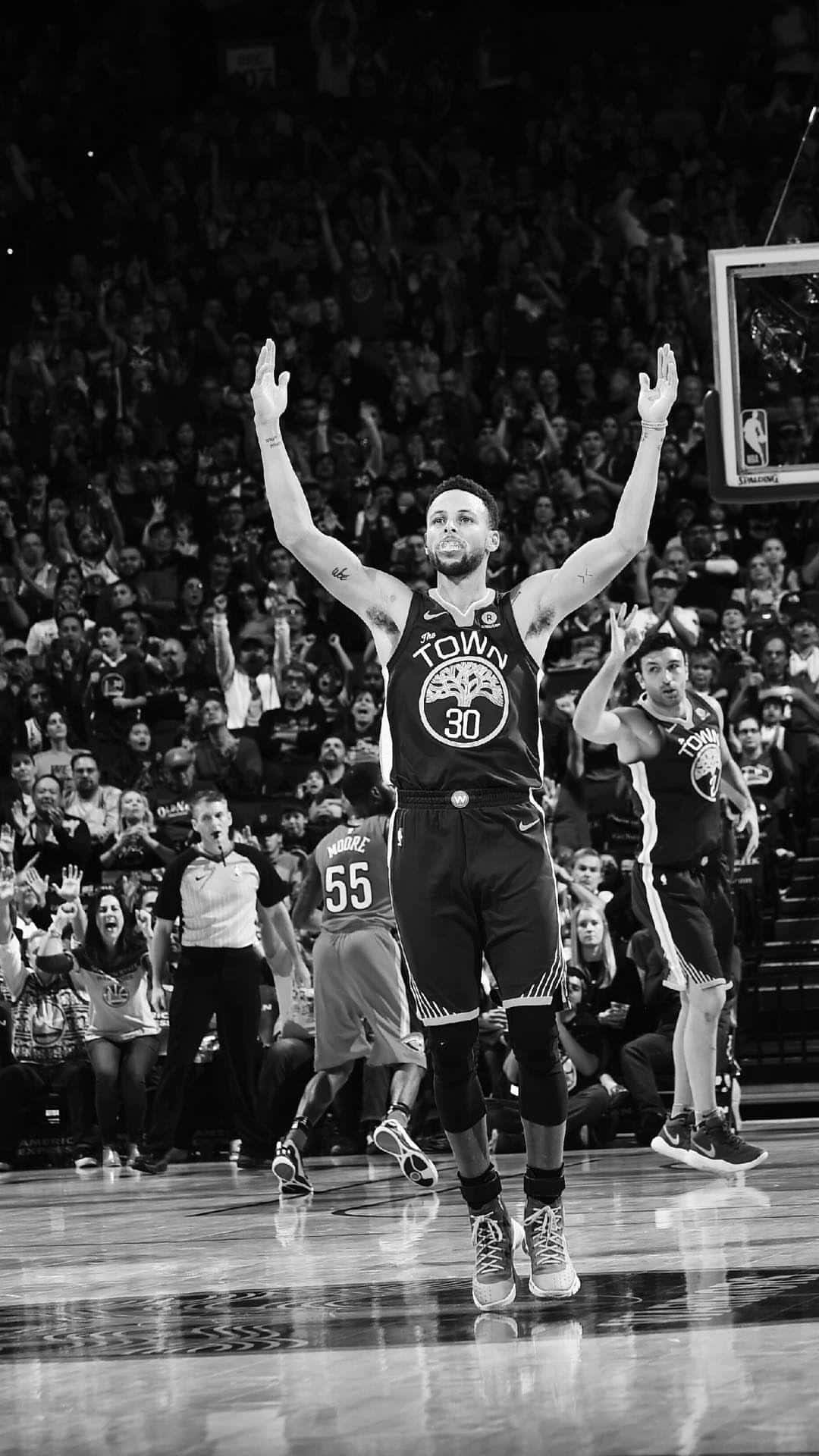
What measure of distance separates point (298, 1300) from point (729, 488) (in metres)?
6.86

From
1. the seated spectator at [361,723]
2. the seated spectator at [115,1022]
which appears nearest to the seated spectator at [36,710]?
the seated spectator at [361,723]

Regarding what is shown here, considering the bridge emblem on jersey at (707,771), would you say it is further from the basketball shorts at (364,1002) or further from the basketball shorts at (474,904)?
the basketball shorts at (474,904)

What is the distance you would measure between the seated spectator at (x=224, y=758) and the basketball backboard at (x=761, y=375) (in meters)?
5.65

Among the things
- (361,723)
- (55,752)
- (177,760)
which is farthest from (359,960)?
(55,752)

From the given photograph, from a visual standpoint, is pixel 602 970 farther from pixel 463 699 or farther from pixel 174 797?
pixel 463 699

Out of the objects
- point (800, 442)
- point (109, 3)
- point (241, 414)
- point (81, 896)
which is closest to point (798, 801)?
point (800, 442)

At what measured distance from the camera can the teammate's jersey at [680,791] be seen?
8484mm

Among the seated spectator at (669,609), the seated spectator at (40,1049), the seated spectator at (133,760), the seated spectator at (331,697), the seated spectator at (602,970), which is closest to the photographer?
the seated spectator at (602,970)

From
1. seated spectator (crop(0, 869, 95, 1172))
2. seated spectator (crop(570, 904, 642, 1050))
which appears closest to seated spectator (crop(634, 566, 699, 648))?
seated spectator (crop(570, 904, 642, 1050))

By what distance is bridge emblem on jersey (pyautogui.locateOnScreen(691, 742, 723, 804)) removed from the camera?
27.9ft

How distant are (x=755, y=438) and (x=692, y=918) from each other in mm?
3770

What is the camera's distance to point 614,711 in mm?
8555

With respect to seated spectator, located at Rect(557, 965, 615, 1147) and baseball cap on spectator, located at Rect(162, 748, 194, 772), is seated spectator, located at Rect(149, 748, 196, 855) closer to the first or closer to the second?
baseball cap on spectator, located at Rect(162, 748, 194, 772)

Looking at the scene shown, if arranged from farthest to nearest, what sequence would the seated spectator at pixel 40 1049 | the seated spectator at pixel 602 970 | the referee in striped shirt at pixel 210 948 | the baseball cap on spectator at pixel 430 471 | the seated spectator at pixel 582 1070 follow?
the baseball cap on spectator at pixel 430 471 < the seated spectator at pixel 40 1049 < the seated spectator at pixel 602 970 < the referee in striped shirt at pixel 210 948 < the seated spectator at pixel 582 1070
